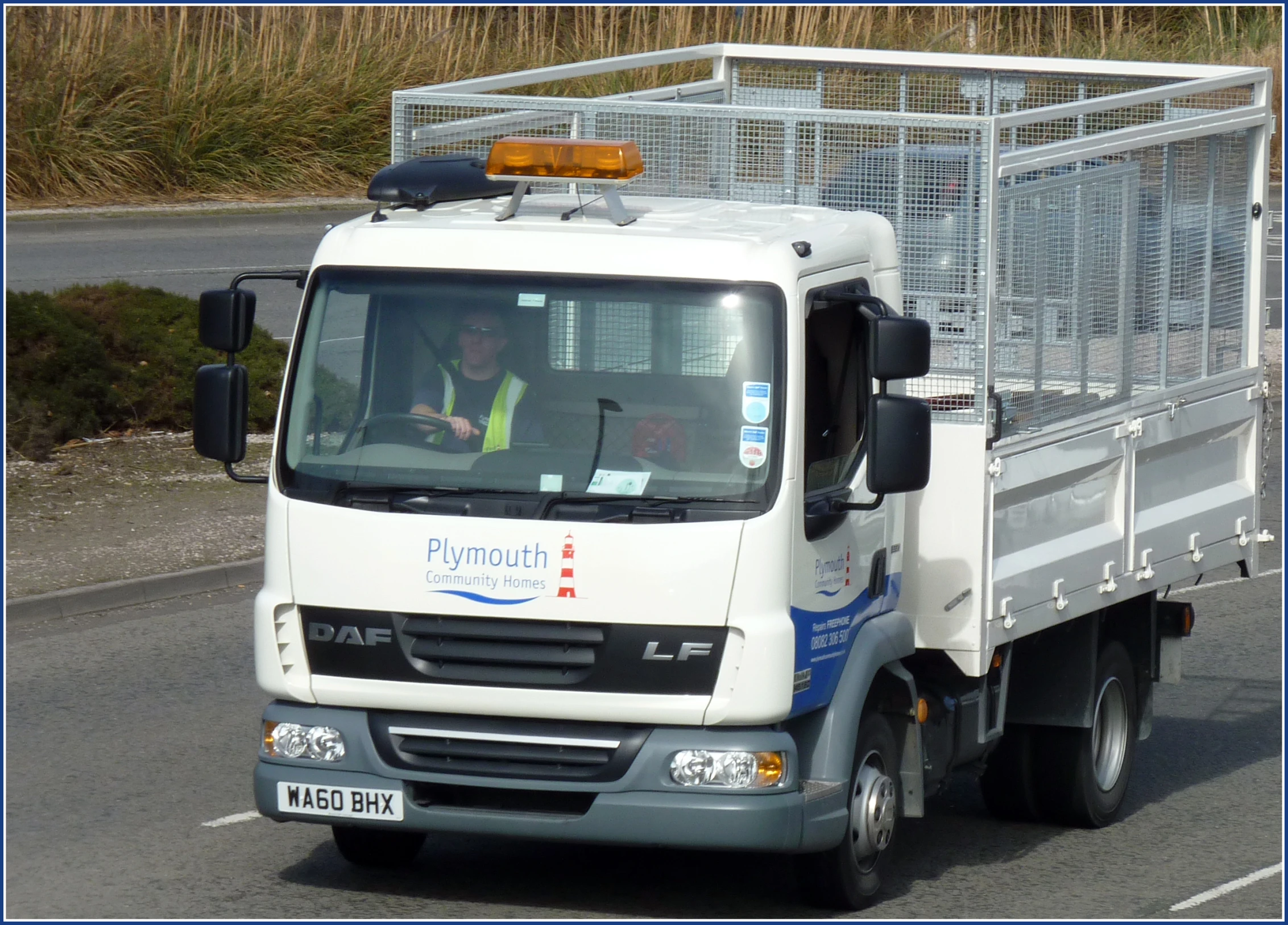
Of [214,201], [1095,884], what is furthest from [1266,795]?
[214,201]

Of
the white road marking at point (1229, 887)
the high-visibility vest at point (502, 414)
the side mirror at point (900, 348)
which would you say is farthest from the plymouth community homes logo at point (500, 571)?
the white road marking at point (1229, 887)

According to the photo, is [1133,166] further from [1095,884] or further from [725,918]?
[725,918]

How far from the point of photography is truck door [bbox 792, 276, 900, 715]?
6.34 meters

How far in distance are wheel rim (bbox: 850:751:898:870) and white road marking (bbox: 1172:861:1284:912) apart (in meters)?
1.09

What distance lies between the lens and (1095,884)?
7.36m

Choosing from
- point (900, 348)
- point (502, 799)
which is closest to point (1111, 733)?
point (900, 348)

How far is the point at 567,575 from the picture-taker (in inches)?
243

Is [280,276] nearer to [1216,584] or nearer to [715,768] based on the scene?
[715,768]

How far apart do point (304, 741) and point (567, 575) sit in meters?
1.09

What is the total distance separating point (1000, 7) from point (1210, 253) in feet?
91.4

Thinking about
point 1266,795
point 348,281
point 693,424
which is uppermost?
point 348,281

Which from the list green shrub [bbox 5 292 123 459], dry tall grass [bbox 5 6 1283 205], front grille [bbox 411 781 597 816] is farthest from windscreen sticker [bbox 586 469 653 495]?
dry tall grass [bbox 5 6 1283 205]

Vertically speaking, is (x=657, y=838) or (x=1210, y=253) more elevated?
(x=1210, y=253)

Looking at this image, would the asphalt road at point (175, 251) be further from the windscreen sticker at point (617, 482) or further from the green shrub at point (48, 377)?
the windscreen sticker at point (617, 482)
